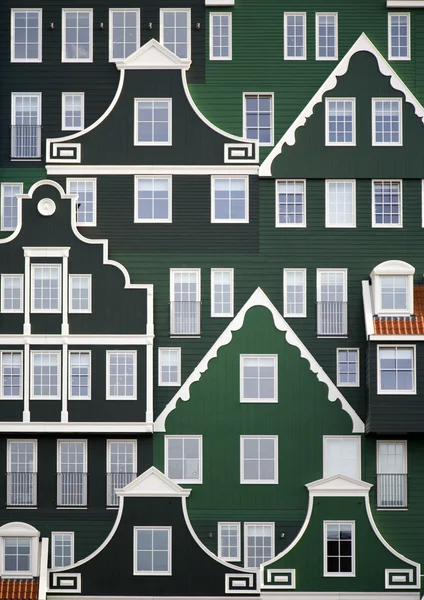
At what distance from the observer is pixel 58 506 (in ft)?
189

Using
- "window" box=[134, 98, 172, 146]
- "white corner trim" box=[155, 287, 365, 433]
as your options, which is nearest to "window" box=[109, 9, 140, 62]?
"window" box=[134, 98, 172, 146]

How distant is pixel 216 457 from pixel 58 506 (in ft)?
21.3

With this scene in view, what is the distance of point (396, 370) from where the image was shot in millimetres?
57281

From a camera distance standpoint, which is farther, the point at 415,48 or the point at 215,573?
the point at 415,48

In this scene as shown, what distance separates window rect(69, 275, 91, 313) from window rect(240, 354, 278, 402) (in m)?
6.60

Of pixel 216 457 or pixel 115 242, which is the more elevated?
pixel 115 242

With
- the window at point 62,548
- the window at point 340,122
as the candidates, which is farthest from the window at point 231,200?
the window at point 62,548

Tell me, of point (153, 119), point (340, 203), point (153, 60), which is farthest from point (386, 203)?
point (153, 60)

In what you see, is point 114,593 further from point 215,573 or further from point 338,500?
point 338,500

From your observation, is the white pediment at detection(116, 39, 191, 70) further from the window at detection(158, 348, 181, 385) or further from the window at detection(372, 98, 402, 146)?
the window at detection(158, 348, 181, 385)

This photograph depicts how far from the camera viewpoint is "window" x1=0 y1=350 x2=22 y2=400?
189 ft

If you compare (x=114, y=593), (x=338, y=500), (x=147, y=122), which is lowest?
(x=114, y=593)

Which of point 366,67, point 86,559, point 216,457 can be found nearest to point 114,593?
point 86,559

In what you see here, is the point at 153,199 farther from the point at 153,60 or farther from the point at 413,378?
the point at 413,378
